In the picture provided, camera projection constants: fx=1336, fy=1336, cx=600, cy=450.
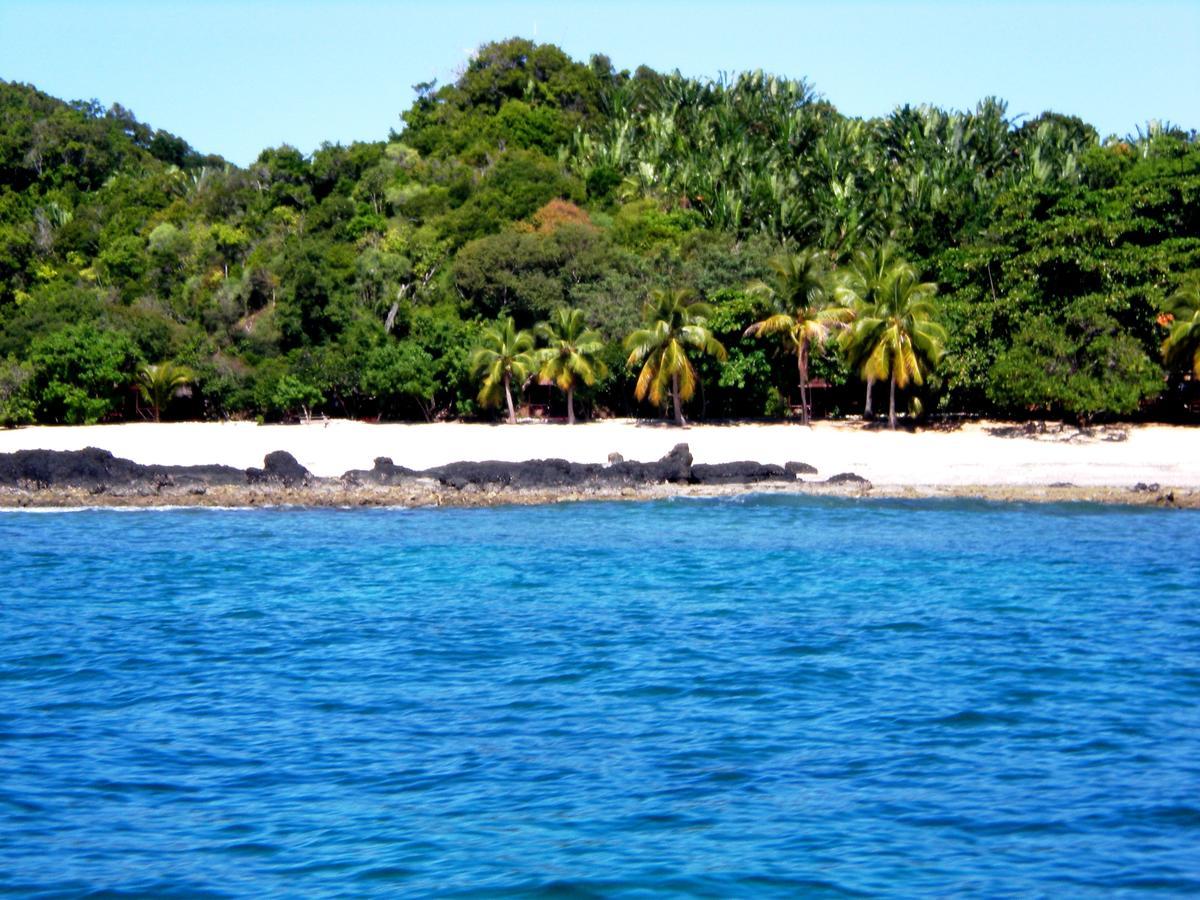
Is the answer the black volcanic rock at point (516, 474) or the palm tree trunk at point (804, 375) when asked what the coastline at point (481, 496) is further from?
the palm tree trunk at point (804, 375)

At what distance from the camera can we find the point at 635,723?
13.5 m

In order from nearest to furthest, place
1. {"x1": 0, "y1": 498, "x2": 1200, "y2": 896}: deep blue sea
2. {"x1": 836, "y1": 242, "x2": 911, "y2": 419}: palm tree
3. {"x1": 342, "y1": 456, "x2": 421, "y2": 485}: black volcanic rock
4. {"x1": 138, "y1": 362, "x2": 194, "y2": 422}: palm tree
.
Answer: {"x1": 0, "y1": 498, "x2": 1200, "y2": 896}: deep blue sea
{"x1": 342, "y1": 456, "x2": 421, "y2": 485}: black volcanic rock
{"x1": 836, "y1": 242, "x2": 911, "y2": 419}: palm tree
{"x1": 138, "y1": 362, "x2": 194, "y2": 422}: palm tree

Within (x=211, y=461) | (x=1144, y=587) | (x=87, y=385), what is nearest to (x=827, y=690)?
(x=1144, y=587)

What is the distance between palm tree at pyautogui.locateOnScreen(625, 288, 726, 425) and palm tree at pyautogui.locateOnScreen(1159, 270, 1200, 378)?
12.6 meters

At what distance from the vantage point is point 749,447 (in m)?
37.2

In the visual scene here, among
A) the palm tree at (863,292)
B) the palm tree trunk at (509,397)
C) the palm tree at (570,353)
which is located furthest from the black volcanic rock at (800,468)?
the palm tree trunk at (509,397)

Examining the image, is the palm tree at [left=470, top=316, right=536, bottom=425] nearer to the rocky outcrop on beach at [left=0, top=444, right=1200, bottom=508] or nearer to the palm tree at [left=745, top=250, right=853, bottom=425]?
the palm tree at [left=745, top=250, right=853, bottom=425]

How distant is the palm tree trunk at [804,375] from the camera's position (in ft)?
132

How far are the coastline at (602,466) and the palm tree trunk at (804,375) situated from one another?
41.7 inches

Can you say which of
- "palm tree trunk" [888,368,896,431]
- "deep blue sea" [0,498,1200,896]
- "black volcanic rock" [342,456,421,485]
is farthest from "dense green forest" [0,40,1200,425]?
"deep blue sea" [0,498,1200,896]

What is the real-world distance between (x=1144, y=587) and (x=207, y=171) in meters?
64.4

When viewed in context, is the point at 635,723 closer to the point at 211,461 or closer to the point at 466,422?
the point at 211,461

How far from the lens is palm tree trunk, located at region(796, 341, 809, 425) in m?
40.3

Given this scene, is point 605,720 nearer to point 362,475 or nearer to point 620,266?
point 362,475
